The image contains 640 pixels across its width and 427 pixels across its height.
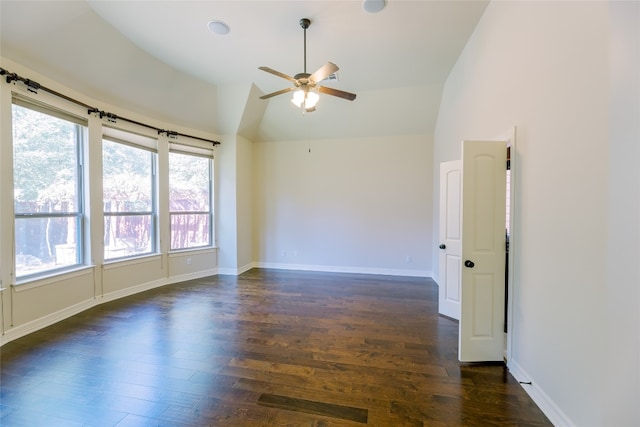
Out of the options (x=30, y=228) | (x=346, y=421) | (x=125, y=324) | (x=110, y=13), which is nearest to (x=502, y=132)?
(x=346, y=421)

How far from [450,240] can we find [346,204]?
254 cm

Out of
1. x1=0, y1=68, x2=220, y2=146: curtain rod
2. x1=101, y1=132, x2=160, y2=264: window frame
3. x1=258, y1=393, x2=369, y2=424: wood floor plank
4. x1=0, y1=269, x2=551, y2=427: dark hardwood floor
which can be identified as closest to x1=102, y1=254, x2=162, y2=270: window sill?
x1=101, y1=132, x2=160, y2=264: window frame

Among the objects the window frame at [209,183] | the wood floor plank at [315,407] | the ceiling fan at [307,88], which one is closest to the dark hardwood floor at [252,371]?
the wood floor plank at [315,407]

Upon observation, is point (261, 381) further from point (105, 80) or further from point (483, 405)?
point (105, 80)

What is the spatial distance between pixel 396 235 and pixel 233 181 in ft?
11.9

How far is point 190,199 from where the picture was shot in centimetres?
497

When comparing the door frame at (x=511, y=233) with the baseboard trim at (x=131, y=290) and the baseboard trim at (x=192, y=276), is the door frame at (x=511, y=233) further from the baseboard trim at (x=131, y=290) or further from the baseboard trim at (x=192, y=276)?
the baseboard trim at (x=131, y=290)

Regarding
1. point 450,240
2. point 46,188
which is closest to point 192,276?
point 46,188

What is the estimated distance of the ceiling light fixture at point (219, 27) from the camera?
2.89 meters

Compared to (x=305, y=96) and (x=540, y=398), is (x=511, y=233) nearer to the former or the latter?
(x=540, y=398)

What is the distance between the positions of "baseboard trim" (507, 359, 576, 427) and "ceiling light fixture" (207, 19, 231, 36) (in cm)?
457

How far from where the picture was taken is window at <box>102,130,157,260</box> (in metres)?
3.79

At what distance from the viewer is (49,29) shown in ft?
8.54

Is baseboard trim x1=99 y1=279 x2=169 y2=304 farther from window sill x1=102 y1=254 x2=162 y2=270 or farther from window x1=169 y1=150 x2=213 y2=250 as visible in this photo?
window x1=169 y1=150 x2=213 y2=250
